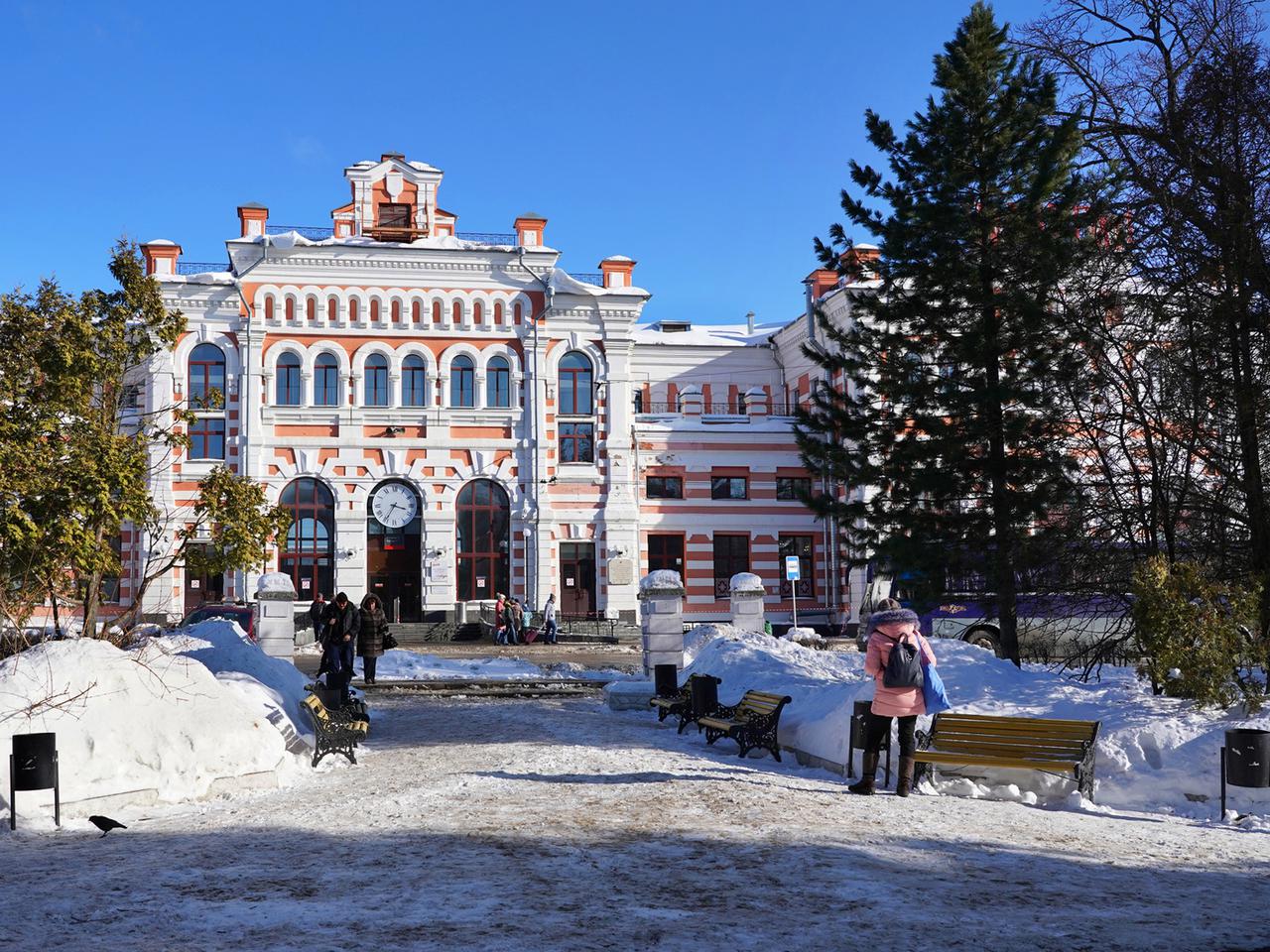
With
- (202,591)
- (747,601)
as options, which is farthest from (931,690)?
(202,591)

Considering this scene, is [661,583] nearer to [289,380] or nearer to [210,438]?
[289,380]

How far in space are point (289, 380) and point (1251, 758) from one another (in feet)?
115

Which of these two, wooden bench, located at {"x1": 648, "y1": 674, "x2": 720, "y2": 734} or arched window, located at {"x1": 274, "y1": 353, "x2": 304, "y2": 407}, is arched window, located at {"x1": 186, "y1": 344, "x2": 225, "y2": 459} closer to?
arched window, located at {"x1": 274, "y1": 353, "x2": 304, "y2": 407}

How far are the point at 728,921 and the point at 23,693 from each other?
6511mm

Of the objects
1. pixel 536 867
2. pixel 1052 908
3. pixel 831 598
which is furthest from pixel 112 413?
pixel 831 598

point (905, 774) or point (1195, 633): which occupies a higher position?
point (1195, 633)

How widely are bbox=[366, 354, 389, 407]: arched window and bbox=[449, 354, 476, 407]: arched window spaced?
221 cm

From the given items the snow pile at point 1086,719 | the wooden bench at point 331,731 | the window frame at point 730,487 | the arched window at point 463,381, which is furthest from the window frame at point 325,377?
the wooden bench at point 331,731

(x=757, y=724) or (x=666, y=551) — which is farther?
(x=666, y=551)

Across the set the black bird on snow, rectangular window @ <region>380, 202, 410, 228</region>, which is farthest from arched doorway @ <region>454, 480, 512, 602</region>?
the black bird on snow

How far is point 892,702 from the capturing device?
10.1 meters

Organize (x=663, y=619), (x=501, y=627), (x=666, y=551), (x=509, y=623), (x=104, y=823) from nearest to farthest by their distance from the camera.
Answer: (x=104, y=823) < (x=663, y=619) < (x=509, y=623) < (x=501, y=627) < (x=666, y=551)

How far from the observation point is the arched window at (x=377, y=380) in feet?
133

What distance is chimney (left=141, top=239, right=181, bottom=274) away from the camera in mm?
39812
